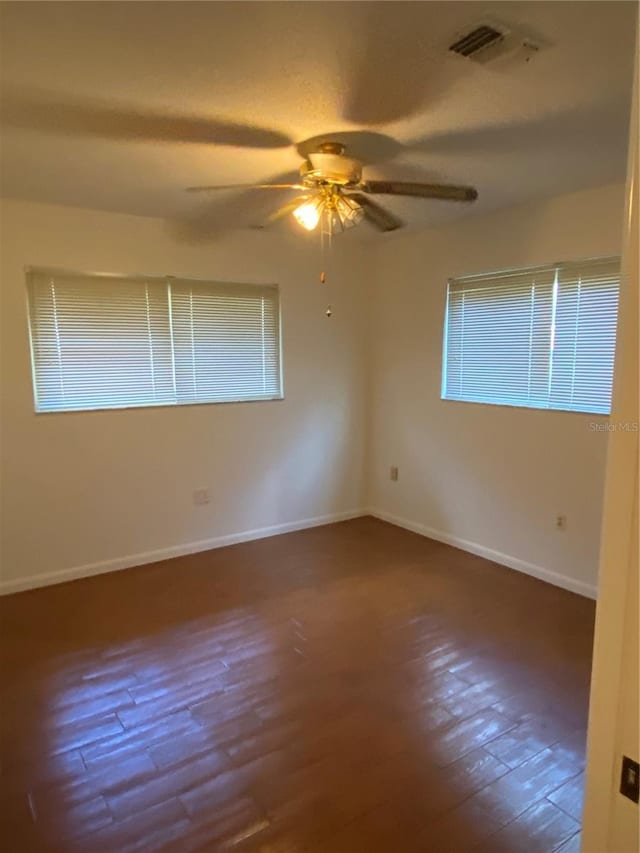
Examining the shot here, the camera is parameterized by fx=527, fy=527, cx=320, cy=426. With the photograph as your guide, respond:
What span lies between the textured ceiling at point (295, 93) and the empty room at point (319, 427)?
15mm

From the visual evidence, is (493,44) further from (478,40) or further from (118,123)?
(118,123)

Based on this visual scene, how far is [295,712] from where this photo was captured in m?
2.22

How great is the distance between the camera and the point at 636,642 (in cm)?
79

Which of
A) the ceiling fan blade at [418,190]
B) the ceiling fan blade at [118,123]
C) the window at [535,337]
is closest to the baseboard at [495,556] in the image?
the window at [535,337]

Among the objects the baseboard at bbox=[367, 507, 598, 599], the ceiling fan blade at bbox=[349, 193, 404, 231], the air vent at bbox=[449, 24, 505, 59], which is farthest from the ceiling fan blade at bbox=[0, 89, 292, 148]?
the baseboard at bbox=[367, 507, 598, 599]

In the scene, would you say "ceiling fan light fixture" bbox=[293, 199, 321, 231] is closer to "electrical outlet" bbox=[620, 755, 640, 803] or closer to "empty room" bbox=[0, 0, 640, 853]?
"empty room" bbox=[0, 0, 640, 853]

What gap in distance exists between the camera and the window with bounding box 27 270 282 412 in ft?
10.9

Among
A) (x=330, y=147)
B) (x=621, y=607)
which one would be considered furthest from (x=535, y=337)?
(x=621, y=607)

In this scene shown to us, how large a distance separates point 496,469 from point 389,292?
171 centimetres

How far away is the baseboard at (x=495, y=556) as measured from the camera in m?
3.29

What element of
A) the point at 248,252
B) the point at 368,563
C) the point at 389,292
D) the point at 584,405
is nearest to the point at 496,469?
the point at 584,405

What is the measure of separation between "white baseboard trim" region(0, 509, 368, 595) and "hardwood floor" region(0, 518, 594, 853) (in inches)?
4.2

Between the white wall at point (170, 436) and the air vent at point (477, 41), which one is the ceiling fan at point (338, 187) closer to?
the air vent at point (477, 41)

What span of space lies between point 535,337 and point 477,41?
218cm
